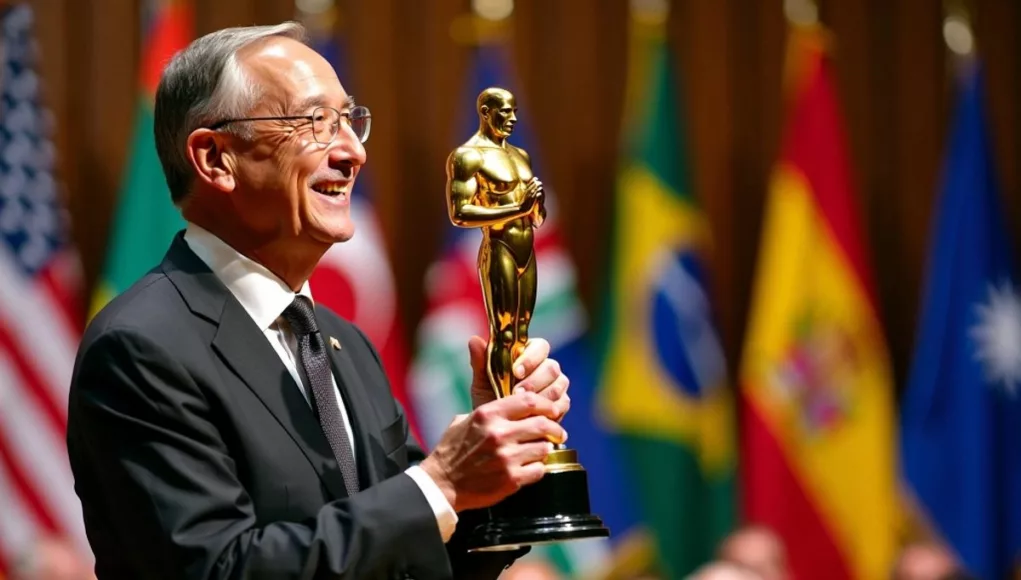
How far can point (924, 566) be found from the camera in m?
5.50

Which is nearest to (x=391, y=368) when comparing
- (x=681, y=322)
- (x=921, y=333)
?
(x=681, y=322)

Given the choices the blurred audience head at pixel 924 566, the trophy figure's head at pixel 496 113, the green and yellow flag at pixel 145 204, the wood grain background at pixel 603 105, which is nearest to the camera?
the trophy figure's head at pixel 496 113

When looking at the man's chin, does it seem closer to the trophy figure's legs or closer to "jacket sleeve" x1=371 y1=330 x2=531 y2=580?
the trophy figure's legs

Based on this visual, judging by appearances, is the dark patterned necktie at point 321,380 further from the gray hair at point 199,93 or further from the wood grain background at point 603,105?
the wood grain background at point 603,105

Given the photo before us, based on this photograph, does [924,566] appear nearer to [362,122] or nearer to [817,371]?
[817,371]

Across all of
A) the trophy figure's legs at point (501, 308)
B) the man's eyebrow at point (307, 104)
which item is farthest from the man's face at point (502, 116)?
the man's eyebrow at point (307, 104)

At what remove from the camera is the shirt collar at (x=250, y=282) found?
2.19 metres

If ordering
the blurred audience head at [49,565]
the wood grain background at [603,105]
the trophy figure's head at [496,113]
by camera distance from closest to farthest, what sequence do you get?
the trophy figure's head at [496,113], the blurred audience head at [49,565], the wood grain background at [603,105]

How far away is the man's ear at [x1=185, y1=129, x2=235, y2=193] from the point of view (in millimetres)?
2199

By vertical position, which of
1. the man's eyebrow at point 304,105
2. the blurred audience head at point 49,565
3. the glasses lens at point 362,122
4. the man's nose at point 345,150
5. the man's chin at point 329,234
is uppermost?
the man's eyebrow at point 304,105

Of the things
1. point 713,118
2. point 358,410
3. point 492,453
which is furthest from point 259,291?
point 713,118

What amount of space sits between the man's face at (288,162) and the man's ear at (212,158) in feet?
0.04

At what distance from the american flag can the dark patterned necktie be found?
11.3ft

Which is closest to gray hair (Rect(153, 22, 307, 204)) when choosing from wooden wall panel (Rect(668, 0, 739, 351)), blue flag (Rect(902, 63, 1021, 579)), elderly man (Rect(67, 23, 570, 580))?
elderly man (Rect(67, 23, 570, 580))
